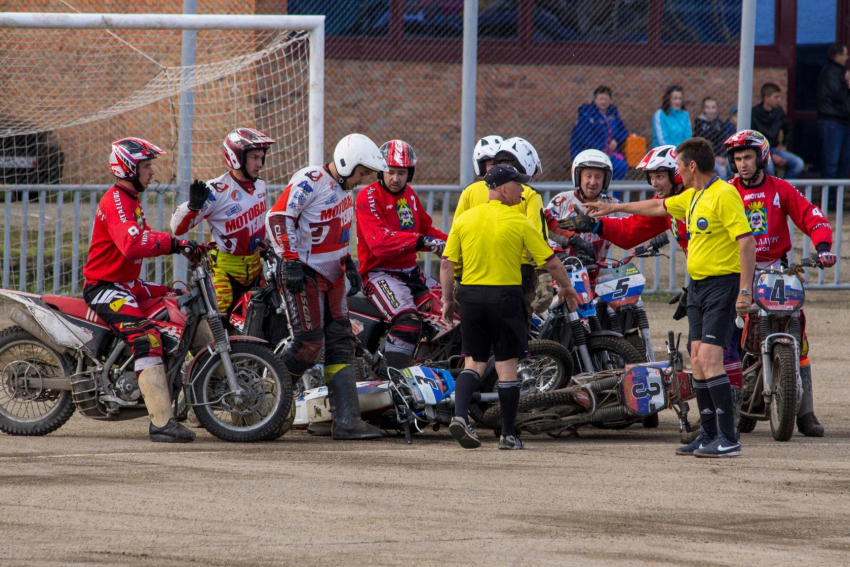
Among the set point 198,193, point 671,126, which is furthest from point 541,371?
point 671,126

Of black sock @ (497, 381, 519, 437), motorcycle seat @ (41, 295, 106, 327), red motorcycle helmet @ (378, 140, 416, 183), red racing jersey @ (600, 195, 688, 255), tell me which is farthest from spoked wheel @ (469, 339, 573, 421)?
motorcycle seat @ (41, 295, 106, 327)

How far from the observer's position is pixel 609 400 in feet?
26.5

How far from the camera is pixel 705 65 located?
16.7 meters

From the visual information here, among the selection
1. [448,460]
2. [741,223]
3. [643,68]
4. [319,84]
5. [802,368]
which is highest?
[643,68]

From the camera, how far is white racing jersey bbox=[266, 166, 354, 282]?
8.02 meters

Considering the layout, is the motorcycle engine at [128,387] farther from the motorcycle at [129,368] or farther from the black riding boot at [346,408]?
the black riding boot at [346,408]

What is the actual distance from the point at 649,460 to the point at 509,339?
108cm

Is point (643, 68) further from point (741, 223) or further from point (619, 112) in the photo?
point (741, 223)

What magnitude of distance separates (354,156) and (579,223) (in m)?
1.60

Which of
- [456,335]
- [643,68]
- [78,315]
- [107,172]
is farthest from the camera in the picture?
[643,68]

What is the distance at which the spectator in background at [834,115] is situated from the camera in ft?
55.2

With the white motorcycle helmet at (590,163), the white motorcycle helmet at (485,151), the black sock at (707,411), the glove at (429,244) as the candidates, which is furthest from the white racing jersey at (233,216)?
the black sock at (707,411)

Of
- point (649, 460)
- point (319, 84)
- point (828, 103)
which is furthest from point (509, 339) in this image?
point (828, 103)

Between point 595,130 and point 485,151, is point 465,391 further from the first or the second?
point 595,130
